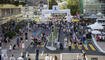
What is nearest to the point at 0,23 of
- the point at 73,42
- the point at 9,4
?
the point at 9,4

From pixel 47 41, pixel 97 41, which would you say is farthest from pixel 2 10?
pixel 97 41

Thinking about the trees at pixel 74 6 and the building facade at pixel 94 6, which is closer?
the building facade at pixel 94 6

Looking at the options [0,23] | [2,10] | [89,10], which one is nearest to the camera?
[0,23]

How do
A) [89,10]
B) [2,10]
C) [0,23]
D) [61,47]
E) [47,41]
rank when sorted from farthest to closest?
1. [89,10]
2. [2,10]
3. [0,23]
4. [47,41]
5. [61,47]

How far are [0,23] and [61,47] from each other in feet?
57.1

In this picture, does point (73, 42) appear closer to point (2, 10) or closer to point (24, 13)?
point (2, 10)

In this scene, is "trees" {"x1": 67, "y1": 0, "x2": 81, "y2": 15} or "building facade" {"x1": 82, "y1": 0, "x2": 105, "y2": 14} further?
"trees" {"x1": 67, "y1": 0, "x2": 81, "y2": 15}

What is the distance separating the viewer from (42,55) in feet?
73.3

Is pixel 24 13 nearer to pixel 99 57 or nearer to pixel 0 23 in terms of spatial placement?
pixel 0 23

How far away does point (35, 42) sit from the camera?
29578 millimetres

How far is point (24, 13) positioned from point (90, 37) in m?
46.6

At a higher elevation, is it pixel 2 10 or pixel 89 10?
pixel 2 10

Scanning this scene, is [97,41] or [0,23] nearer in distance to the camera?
[97,41]

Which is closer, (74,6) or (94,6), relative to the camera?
(94,6)
